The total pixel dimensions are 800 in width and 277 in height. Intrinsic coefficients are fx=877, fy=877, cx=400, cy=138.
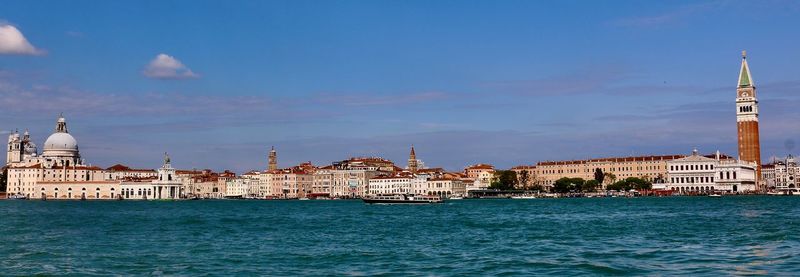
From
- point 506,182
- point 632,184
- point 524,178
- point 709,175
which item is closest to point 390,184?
point 506,182

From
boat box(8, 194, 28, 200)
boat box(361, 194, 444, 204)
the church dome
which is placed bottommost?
boat box(361, 194, 444, 204)

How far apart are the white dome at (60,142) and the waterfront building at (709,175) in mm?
71115

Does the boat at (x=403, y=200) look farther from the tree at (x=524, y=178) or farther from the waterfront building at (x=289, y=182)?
the waterfront building at (x=289, y=182)

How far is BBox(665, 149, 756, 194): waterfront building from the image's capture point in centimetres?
9238

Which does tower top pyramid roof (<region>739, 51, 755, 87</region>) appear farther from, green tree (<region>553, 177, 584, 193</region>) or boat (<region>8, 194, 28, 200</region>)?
boat (<region>8, 194, 28, 200</region>)

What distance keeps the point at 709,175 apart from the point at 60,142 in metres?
76.3

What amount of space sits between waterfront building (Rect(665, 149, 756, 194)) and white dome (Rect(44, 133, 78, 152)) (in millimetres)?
71115

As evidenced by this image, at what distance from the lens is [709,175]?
95.7 m

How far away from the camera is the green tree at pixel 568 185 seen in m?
99.7

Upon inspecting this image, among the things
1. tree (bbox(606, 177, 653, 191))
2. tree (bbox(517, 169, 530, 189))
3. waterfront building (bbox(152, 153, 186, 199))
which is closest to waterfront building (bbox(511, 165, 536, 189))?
tree (bbox(517, 169, 530, 189))

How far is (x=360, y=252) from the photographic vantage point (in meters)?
16.6

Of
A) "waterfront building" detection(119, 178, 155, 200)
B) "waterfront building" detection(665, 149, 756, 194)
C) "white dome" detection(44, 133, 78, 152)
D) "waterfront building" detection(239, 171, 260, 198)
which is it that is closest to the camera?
"waterfront building" detection(665, 149, 756, 194)

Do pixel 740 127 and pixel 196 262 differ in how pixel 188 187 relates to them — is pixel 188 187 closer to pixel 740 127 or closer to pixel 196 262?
pixel 740 127

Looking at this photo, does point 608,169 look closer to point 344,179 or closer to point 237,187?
point 344,179
